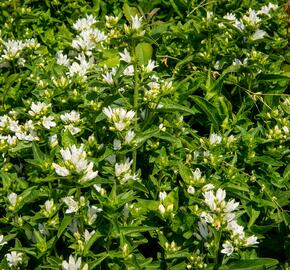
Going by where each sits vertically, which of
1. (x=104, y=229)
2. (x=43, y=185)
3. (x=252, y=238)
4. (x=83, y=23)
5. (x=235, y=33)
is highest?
(x=83, y=23)

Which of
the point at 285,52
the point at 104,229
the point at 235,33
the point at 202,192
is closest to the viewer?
the point at 104,229

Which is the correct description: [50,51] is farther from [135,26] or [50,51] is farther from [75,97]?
[135,26]

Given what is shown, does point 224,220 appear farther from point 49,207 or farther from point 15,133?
point 15,133

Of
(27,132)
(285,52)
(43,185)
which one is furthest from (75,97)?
(285,52)

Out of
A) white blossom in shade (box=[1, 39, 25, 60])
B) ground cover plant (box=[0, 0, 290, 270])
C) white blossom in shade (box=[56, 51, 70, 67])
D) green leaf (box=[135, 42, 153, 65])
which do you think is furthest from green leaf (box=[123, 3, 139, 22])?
white blossom in shade (box=[1, 39, 25, 60])

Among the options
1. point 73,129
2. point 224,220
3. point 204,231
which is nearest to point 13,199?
point 73,129

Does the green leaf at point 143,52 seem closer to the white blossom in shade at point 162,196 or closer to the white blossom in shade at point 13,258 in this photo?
the white blossom in shade at point 162,196
